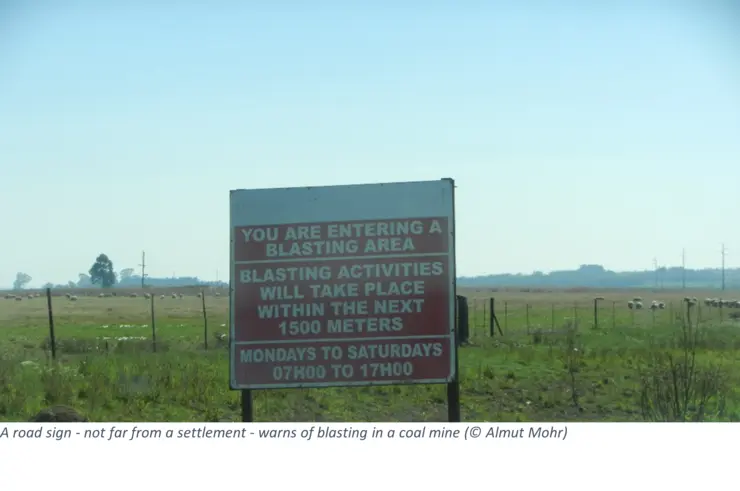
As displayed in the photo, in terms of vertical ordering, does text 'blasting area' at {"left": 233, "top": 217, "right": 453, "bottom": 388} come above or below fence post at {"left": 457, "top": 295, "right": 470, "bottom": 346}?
above

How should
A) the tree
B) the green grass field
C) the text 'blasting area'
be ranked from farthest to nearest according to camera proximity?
the tree
the green grass field
the text 'blasting area'

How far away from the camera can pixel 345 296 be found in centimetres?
945

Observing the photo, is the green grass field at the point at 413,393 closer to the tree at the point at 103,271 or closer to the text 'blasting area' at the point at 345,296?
the text 'blasting area' at the point at 345,296

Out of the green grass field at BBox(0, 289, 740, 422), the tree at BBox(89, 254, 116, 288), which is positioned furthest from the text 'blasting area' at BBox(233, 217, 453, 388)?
the tree at BBox(89, 254, 116, 288)

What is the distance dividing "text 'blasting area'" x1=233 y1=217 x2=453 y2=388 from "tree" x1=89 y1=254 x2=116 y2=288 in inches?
6971

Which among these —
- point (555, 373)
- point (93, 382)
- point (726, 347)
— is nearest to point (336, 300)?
point (93, 382)

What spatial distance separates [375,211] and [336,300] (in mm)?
1072

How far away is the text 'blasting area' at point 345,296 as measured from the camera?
30.6 feet

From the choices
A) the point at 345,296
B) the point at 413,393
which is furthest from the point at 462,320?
the point at 345,296

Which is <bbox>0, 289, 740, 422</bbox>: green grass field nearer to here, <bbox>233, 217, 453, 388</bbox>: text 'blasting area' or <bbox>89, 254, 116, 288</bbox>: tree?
<bbox>233, 217, 453, 388</bbox>: text 'blasting area'

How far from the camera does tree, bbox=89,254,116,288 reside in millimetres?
180750

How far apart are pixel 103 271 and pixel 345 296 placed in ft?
595

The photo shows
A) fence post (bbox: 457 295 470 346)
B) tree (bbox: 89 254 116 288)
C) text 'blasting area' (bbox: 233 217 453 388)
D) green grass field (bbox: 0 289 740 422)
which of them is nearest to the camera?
text 'blasting area' (bbox: 233 217 453 388)

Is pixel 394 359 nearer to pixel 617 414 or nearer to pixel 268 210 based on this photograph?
pixel 268 210
